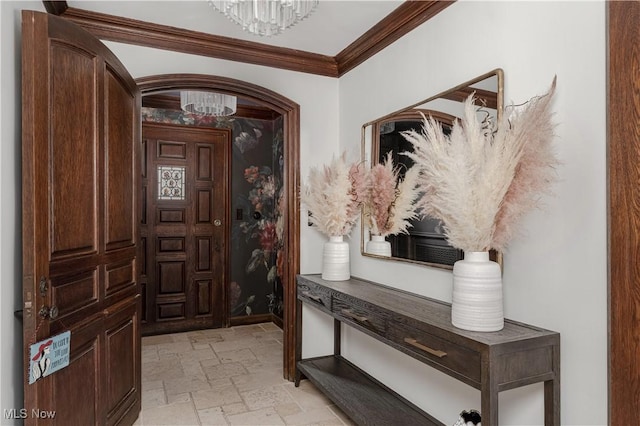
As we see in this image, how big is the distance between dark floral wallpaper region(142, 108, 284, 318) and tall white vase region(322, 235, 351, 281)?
190cm

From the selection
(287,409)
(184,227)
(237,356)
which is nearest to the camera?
(287,409)

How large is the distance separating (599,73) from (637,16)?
20 centimetres

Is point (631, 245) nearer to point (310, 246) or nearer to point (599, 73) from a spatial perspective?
Answer: point (599, 73)

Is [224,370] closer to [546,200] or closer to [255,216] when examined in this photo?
[255,216]

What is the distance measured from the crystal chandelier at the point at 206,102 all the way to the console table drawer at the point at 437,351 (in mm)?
2639

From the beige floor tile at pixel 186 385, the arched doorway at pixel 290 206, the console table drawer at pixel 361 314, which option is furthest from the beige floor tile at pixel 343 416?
the beige floor tile at pixel 186 385

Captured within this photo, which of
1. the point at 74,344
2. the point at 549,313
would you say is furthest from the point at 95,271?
the point at 549,313

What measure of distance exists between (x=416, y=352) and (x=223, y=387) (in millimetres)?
1854

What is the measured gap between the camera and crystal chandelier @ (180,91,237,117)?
144 inches

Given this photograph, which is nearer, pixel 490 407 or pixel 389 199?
pixel 490 407

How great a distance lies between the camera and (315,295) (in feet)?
9.32

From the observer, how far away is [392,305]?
2.11m

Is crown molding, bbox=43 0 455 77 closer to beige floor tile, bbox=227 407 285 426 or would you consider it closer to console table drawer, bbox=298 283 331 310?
console table drawer, bbox=298 283 331 310

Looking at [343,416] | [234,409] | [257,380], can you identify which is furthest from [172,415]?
[343,416]
